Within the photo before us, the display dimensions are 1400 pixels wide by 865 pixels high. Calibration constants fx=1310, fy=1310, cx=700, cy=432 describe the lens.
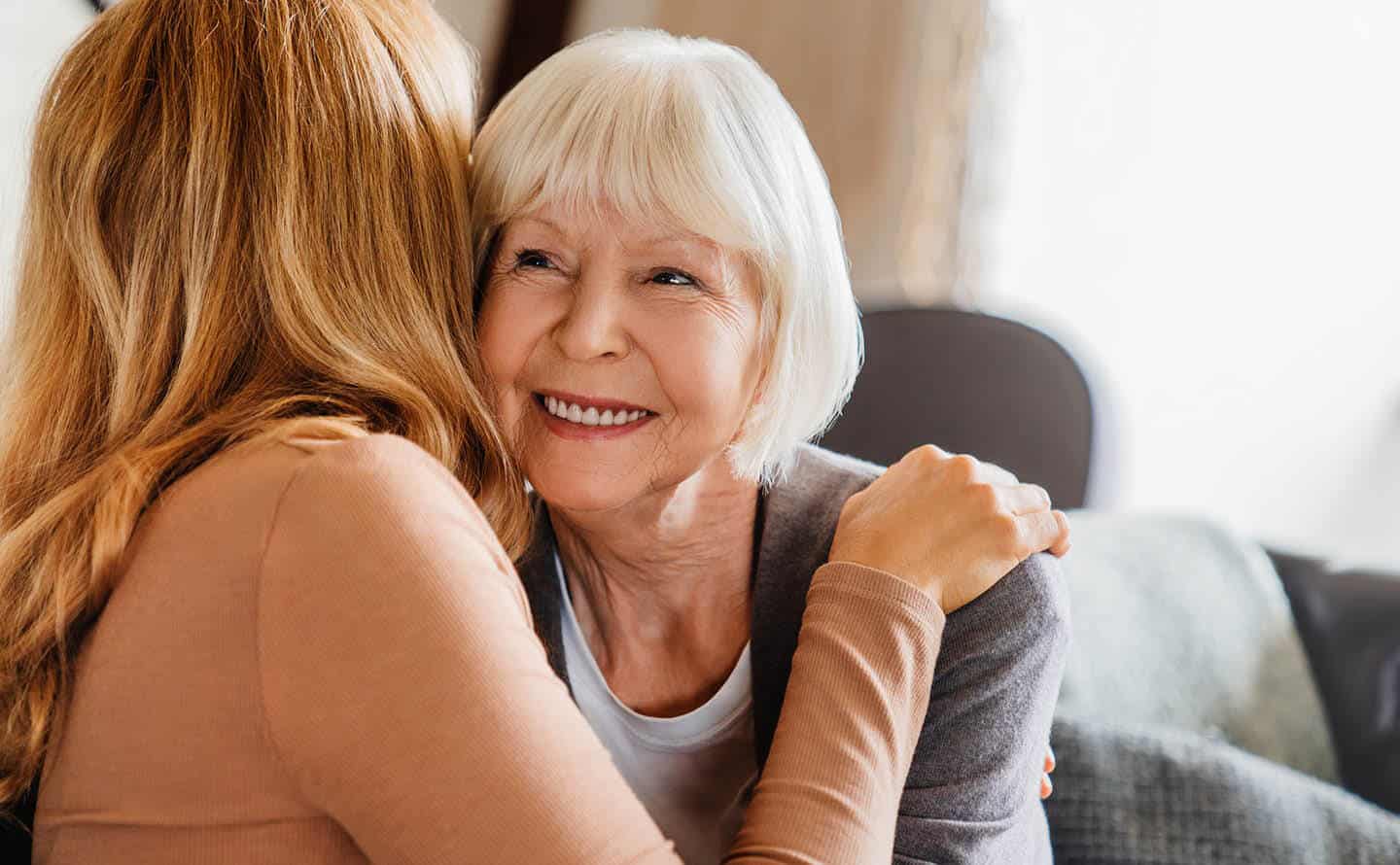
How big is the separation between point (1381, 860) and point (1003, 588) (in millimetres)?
501

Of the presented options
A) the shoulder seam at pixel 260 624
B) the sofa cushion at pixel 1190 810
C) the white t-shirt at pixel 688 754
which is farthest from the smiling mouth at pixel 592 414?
the sofa cushion at pixel 1190 810

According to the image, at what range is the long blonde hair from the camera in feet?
2.97

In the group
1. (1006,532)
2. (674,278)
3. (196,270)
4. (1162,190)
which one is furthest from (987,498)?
(1162,190)

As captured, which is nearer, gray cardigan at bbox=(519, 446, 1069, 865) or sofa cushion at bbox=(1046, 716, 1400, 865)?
gray cardigan at bbox=(519, 446, 1069, 865)

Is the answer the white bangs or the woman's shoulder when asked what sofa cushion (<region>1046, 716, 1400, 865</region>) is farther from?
the woman's shoulder

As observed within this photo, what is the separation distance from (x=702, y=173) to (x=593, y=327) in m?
0.15

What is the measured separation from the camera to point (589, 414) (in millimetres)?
1138

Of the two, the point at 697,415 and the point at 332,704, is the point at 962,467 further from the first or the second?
the point at 332,704

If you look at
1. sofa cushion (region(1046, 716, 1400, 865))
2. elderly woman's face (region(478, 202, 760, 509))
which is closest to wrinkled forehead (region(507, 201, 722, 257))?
elderly woman's face (region(478, 202, 760, 509))

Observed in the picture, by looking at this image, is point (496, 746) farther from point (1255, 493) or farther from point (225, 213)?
point (1255, 493)

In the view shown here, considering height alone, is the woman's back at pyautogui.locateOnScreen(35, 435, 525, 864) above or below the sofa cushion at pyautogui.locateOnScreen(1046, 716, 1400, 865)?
above

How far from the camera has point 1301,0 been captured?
2.84m

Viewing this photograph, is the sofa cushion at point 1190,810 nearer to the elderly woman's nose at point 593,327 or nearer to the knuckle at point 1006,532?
the knuckle at point 1006,532

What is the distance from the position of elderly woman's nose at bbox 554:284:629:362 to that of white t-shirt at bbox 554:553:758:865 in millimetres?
321
